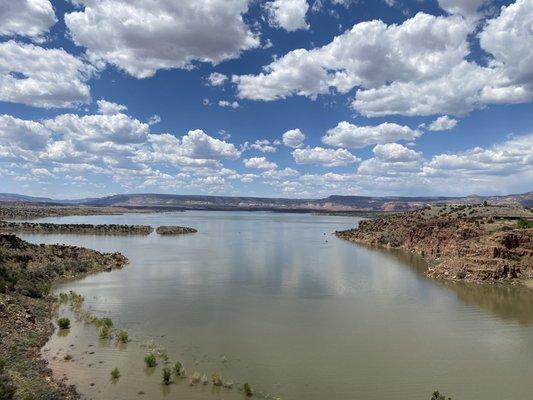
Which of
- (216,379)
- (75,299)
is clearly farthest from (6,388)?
(75,299)

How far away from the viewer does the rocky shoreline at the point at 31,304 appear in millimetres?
18812

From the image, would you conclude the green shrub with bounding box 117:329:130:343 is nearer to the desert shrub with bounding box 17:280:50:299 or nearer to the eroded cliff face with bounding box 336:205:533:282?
the desert shrub with bounding box 17:280:50:299

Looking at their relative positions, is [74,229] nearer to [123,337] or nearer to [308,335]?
[123,337]

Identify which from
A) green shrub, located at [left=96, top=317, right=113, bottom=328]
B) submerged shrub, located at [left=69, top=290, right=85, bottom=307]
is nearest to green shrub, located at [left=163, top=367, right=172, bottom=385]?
green shrub, located at [left=96, top=317, right=113, bottom=328]

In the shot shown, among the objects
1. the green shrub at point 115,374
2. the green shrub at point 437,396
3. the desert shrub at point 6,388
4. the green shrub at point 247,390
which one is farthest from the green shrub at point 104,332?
the green shrub at point 437,396

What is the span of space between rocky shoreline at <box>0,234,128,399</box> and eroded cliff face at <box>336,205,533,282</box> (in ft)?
131

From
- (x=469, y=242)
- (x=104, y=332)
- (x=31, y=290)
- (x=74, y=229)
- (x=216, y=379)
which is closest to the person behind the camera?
(x=216, y=379)

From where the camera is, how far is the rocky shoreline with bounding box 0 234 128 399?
18.8 meters

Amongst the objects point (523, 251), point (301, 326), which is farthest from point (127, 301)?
point (523, 251)

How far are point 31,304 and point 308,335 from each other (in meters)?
19.1

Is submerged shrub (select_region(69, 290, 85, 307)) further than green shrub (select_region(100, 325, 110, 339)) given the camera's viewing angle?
Yes

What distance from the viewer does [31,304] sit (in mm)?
31594

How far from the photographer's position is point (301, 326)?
97.8ft

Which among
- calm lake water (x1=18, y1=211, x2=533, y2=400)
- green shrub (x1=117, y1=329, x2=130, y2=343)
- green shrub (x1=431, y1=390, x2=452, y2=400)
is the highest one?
green shrub (x1=117, y1=329, x2=130, y2=343)
